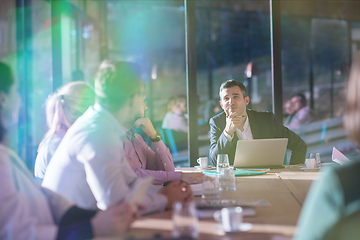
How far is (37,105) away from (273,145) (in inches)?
148

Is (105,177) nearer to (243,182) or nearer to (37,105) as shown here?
(243,182)

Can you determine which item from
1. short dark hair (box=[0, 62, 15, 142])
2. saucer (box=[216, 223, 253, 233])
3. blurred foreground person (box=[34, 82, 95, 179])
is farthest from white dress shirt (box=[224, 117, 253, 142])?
short dark hair (box=[0, 62, 15, 142])

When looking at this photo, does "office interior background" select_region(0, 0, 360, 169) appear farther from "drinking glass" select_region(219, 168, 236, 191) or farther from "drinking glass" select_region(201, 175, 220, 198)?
"drinking glass" select_region(201, 175, 220, 198)

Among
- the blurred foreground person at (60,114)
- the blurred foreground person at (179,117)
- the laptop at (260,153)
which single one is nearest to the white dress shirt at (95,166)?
the blurred foreground person at (60,114)

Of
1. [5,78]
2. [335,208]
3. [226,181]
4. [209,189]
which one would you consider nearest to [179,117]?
[226,181]

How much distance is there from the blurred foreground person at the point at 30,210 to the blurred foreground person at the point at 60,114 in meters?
0.97

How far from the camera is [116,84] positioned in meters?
1.58

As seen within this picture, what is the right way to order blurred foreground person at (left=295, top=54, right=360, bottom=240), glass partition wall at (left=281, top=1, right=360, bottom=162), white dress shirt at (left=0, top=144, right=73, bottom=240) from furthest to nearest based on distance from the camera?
glass partition wall at (left=281, top=1, right=360, bottom=162), white dress shirt at (left=0, top=144, right=73, bottom=240), blurred foreground person at (left=295, top=54, right=360, bottom=240)

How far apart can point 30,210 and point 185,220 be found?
587mm

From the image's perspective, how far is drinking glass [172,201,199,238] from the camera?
1080 mm

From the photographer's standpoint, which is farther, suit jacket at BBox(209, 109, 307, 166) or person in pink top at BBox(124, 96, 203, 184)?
suit jacket at BBox(209, 109, 307, 166)

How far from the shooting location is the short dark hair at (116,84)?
1.59m

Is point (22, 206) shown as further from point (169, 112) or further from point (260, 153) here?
point (169, 112)

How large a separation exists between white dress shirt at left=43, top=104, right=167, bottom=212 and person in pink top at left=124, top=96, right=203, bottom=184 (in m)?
0.53
